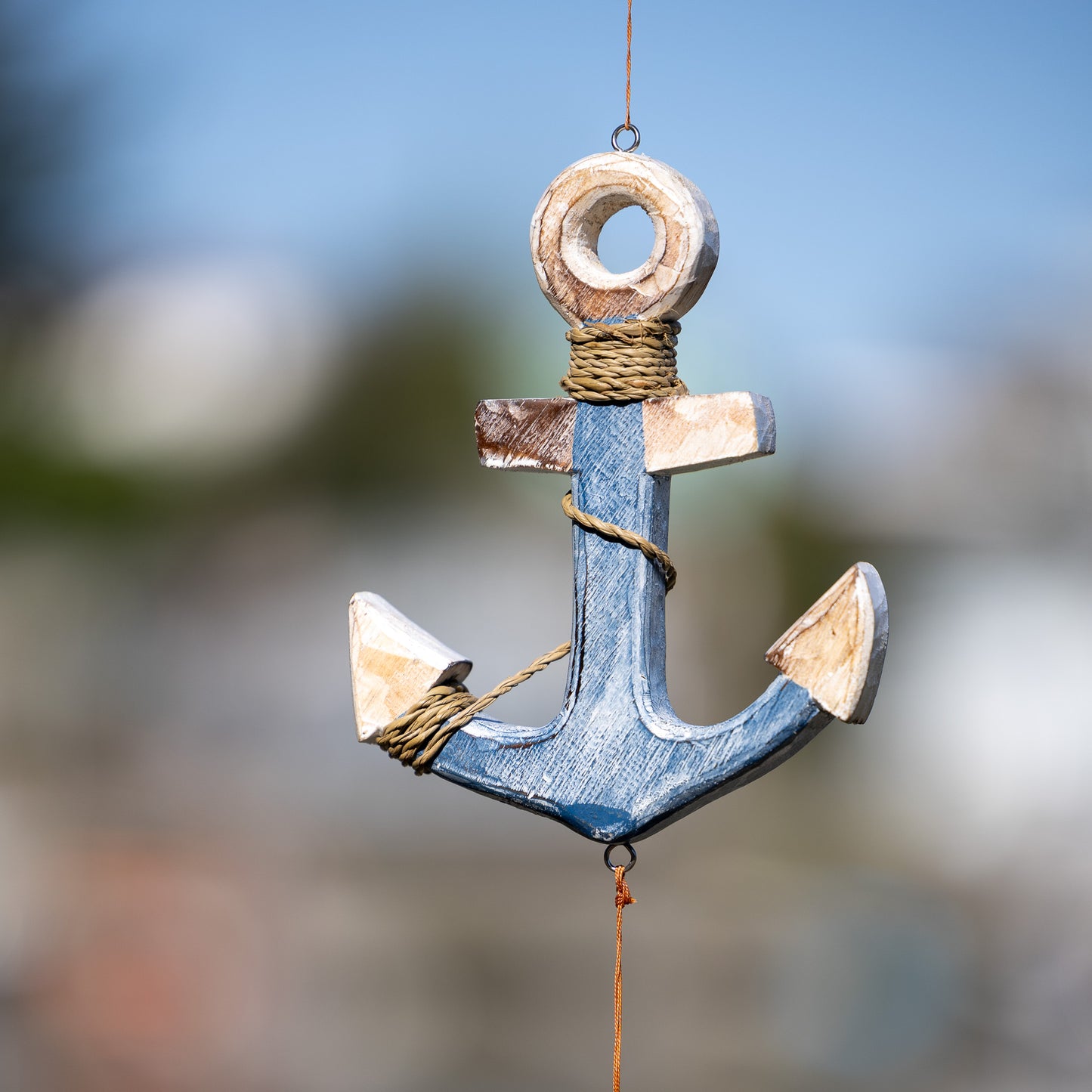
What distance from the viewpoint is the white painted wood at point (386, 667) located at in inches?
32.8

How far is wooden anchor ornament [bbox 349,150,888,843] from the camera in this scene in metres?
0.79

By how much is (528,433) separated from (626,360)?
0.08 meters

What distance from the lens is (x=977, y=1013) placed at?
239cm

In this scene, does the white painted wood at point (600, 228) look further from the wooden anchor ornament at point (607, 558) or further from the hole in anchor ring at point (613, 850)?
the hole in anchor ring at point (613, 850)

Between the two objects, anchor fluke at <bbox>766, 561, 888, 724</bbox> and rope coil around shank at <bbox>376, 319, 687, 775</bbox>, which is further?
rope coil around shank at <bbox>376, 319, 687, 775</bbox>

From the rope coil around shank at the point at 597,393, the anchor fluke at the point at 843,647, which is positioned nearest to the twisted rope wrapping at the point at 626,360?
the rope coil around shank at the point at 597,393

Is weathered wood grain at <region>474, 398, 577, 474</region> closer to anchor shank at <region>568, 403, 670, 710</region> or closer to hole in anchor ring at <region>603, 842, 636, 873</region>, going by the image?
anchor shank at <region>568, 403, 670, 710</region>

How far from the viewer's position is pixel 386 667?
2.75 ft

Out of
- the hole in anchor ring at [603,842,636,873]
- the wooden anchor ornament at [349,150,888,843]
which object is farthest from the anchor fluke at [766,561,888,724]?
the hole in anchor ring at [603,842,636,873]

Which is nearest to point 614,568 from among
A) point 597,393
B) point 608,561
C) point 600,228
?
point 608,561

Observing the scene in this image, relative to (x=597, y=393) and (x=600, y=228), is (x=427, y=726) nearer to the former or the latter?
(x=597, y=393)

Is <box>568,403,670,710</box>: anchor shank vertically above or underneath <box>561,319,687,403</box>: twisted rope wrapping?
underneath

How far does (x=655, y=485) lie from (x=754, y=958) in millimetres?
1873

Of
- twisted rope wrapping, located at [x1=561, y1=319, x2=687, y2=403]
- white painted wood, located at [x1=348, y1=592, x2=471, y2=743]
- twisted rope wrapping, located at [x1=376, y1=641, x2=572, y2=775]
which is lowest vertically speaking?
twisted rope wrapping, located at [x1=376, y1=641, x2=572, y2=775]
